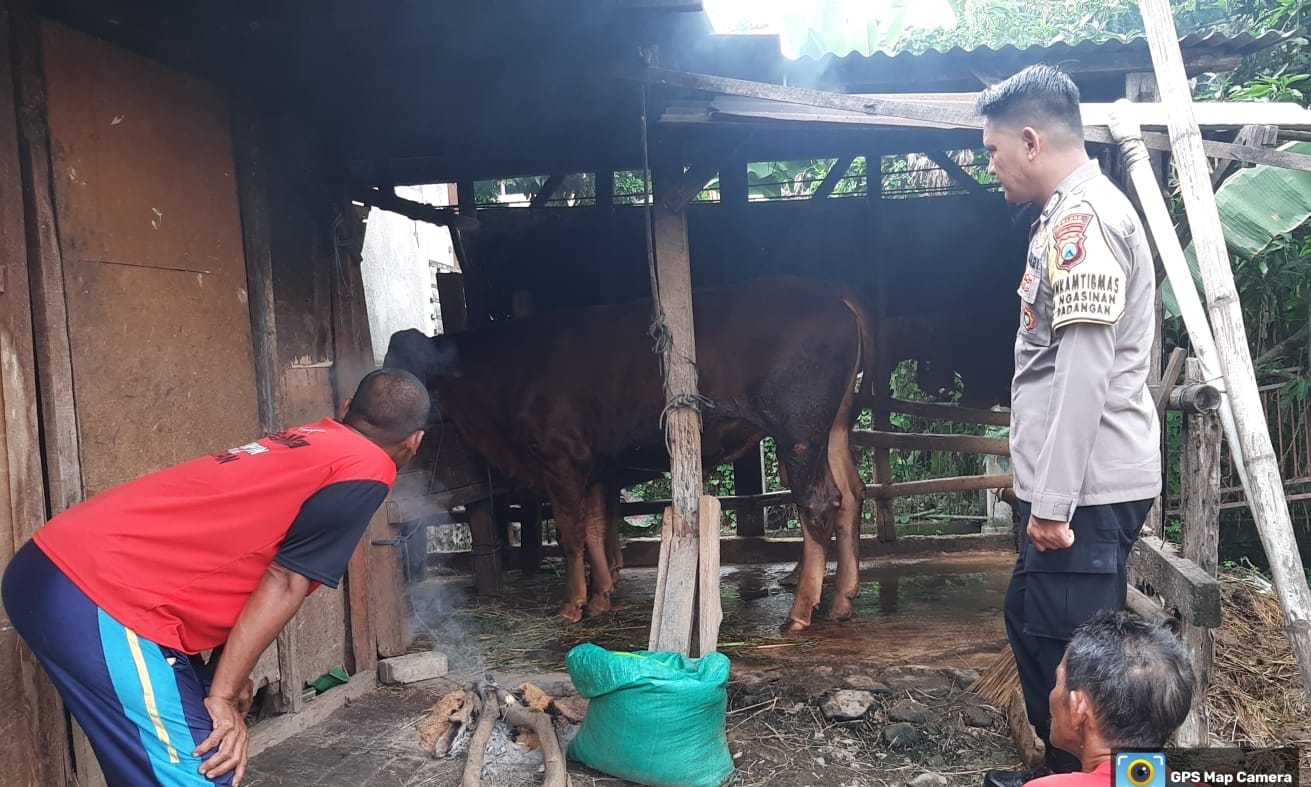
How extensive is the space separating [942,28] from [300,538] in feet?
46.2

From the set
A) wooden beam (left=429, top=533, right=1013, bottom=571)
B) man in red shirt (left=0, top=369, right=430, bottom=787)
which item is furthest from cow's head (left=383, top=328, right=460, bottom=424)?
man in red shirt (left=0, top=369, right=430, bottom=787)

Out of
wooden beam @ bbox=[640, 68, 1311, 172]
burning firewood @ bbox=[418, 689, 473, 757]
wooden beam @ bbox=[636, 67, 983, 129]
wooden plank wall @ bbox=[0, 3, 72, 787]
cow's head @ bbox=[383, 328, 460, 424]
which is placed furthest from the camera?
cow's head @ bbox=[383, 328, 460, 424]

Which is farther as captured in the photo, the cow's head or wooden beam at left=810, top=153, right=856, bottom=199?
wooden beam at left=810, top=153, right=856, bottom=199

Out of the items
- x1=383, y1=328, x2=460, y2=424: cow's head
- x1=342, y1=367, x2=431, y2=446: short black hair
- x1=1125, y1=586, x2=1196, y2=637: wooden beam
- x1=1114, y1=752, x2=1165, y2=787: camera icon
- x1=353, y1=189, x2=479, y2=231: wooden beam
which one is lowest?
x1=1125, y1=586, x2=1196, y2=637: wooden beam

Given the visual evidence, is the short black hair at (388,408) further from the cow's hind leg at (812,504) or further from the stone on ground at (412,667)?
the cow's hind leg at (812,504)

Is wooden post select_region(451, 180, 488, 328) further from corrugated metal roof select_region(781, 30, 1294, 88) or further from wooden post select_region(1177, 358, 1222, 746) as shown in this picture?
wooden post select_region(1177, 358, 1222, 746)

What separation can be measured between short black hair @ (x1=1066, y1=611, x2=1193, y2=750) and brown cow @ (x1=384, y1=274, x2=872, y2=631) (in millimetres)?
3559

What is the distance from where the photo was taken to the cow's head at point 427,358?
661 centimetres

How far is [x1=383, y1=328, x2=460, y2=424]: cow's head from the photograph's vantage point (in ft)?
21.7

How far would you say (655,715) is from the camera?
3.35 m

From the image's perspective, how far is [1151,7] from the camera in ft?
10.3

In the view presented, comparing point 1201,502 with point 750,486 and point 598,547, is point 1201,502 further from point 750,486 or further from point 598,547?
point 750,486

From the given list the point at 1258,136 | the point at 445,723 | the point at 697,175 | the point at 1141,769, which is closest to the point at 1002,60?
the point at 1258,136

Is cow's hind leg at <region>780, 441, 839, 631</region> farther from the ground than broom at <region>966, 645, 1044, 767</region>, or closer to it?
farther from the ground
